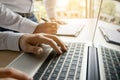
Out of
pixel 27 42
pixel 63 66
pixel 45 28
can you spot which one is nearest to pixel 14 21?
pixel 45 28

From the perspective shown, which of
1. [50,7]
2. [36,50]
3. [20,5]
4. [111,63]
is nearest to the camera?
[111,63]

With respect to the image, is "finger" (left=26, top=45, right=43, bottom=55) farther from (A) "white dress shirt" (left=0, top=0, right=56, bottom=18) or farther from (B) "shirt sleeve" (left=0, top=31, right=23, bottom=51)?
(A) "white dress shirt" (left=0, top=0, right=56, bottom=18)

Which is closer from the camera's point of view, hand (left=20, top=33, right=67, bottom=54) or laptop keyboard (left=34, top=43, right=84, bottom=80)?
laptop keyboard (left=34, top=43, right=84, bottom=80)

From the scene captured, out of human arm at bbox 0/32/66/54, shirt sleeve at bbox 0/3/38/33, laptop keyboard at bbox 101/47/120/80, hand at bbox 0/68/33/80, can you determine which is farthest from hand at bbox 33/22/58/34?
hand at bbox 0/68/33/80

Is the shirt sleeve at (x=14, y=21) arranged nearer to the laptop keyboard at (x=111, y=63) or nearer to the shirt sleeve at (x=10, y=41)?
the shirt sleeve at (x=10, y=41)

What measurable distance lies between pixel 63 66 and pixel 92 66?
9 centimetres

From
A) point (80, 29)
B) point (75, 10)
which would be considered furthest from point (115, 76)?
point (75, 10)

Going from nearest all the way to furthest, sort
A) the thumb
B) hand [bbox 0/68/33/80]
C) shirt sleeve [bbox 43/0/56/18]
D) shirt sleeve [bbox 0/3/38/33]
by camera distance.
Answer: hand [bbox 0/68/33/80] < the thumb < shirt sleeve [bbox 0/3/38/33] < shirt sleeve [bbox 43/0/56/18]

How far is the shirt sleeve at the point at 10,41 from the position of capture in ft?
2.58

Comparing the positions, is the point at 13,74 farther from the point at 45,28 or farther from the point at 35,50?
the point at 45,28

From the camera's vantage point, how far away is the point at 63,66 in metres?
0.59

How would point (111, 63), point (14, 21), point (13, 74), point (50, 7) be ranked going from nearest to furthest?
point (13, 74) < point (111, 63) < point (14, 21) < point (50, 7)

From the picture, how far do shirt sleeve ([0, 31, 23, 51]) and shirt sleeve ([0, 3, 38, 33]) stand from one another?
0.19 meters

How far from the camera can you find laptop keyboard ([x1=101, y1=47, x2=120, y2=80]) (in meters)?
0.50
